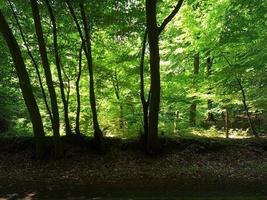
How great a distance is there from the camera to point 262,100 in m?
14.3

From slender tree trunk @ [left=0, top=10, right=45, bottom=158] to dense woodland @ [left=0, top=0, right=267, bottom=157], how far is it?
36mm

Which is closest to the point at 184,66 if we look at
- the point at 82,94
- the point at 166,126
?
the point at 166,126

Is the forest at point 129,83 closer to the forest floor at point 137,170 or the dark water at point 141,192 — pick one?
the forest floor at point 137,170

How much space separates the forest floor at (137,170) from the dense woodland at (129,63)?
0.66 metres

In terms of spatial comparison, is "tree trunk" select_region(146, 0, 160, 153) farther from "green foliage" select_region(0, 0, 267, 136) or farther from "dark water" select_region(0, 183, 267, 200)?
"dark water" select_region(0, 183, 267, 200)

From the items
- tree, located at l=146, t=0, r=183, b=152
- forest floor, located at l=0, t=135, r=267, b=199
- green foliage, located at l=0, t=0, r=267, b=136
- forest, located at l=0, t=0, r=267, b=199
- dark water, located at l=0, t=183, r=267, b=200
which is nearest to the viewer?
dark water, located at l=0, t=183, r=267, b=200

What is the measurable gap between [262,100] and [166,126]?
6576 millimetres

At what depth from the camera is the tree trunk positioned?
11.9 m

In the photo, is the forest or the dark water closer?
the dark water

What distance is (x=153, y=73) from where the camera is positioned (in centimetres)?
1245

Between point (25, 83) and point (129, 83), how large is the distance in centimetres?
692

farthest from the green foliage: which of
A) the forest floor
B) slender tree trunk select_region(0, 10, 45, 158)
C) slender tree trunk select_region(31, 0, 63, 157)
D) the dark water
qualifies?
the dark water

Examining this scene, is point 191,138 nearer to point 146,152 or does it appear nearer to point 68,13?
point 146,152

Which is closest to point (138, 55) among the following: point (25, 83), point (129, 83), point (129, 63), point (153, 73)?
point (129, 63)
